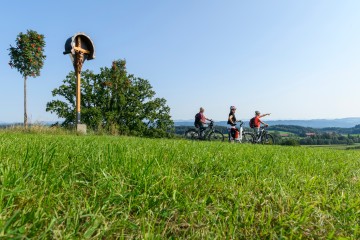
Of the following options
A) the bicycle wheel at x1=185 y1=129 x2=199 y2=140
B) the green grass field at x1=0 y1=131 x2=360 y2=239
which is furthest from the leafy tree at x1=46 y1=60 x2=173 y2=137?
the green grass field at x1=0 y1=131 x2=360 y2=239

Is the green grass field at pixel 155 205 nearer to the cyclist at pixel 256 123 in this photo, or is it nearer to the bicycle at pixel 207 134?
the cyclist at pixel 256 123

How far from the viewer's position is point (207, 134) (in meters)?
19.6

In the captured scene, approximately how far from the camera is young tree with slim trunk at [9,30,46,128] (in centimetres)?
2777

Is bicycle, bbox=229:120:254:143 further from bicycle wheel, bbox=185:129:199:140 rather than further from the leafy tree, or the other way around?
the leafy tree

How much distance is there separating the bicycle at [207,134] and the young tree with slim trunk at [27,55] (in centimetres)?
1733

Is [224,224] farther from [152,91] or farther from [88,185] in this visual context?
[152,91]

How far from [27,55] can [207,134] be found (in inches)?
776

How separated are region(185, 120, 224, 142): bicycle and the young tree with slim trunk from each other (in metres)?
17.3

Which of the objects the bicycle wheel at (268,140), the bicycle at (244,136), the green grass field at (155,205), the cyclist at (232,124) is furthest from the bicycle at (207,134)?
the green grass field at (155,205)

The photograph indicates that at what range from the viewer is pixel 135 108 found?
149 feet

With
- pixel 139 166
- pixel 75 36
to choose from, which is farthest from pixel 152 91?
pixel 139 166

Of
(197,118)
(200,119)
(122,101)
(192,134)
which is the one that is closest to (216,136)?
(192,134)

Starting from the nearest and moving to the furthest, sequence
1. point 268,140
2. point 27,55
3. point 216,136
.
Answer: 1. point 268,140
2. point 216,136
3. point 27,55

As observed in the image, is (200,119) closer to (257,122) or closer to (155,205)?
(257,122)
